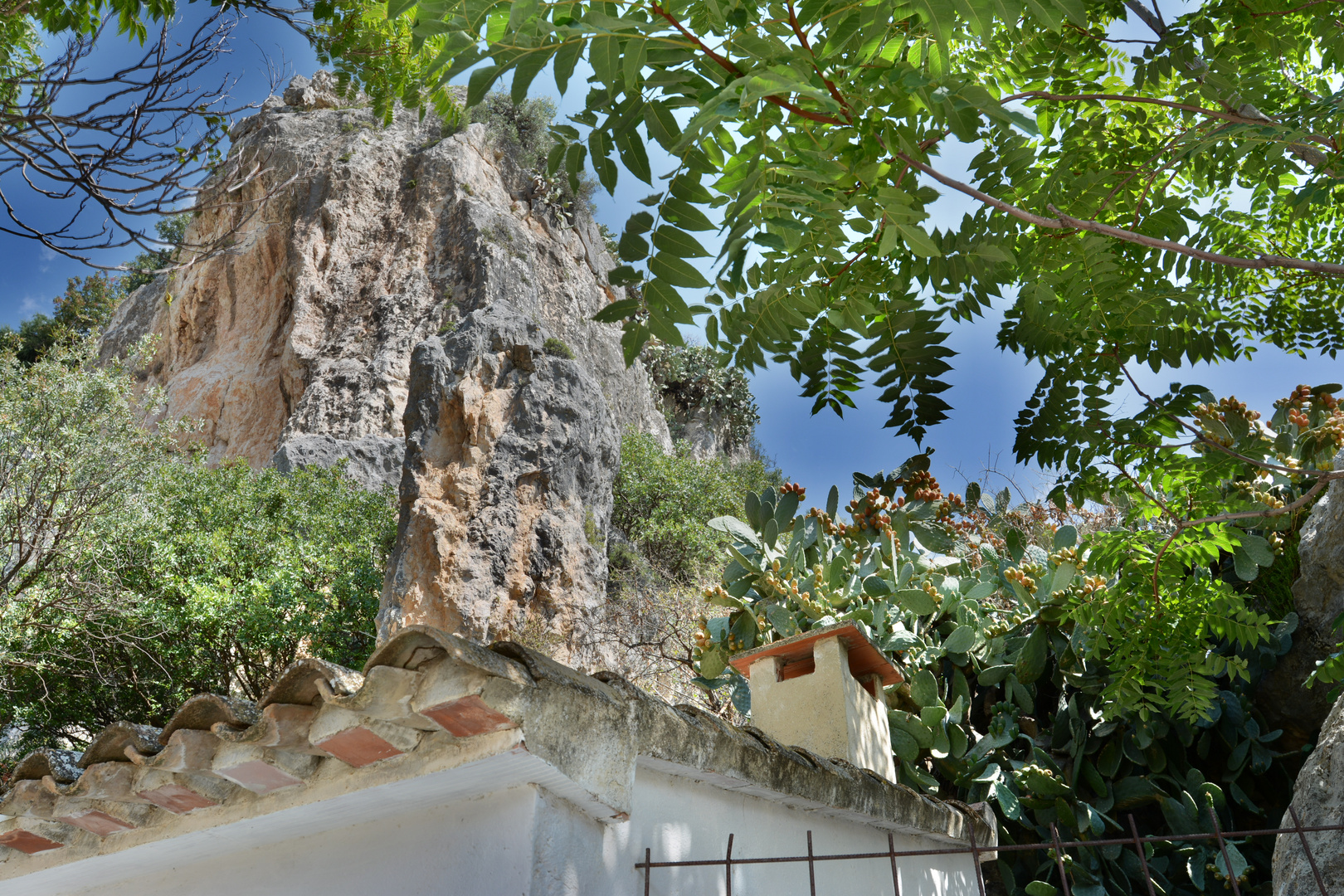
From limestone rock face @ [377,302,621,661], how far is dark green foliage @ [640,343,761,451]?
8093mm

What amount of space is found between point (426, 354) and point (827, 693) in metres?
12.1

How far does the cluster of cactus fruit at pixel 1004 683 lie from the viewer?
439cm

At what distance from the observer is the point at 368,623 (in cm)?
1216

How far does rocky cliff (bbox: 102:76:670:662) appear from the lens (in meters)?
13.4

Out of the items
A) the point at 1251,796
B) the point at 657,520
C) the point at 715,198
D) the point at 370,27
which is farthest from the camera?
the point at 657,520

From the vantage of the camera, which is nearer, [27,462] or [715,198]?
[715,198]

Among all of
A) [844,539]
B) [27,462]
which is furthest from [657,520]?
[844,539]

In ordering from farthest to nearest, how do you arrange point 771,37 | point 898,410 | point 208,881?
point 898,410
point 208,881
point 771,37

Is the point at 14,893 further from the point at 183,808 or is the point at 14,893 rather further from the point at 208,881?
the point at 183,808

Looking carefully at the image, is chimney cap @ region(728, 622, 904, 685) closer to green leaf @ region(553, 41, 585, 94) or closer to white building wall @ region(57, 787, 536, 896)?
white building wall @ region(57, 787, 536, 896)

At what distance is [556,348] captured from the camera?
15.8m

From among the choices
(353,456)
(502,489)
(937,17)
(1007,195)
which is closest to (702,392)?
(353,456)

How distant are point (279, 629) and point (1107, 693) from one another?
977 centimetres

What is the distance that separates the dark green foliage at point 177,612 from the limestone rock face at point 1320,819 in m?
→ 9.71
